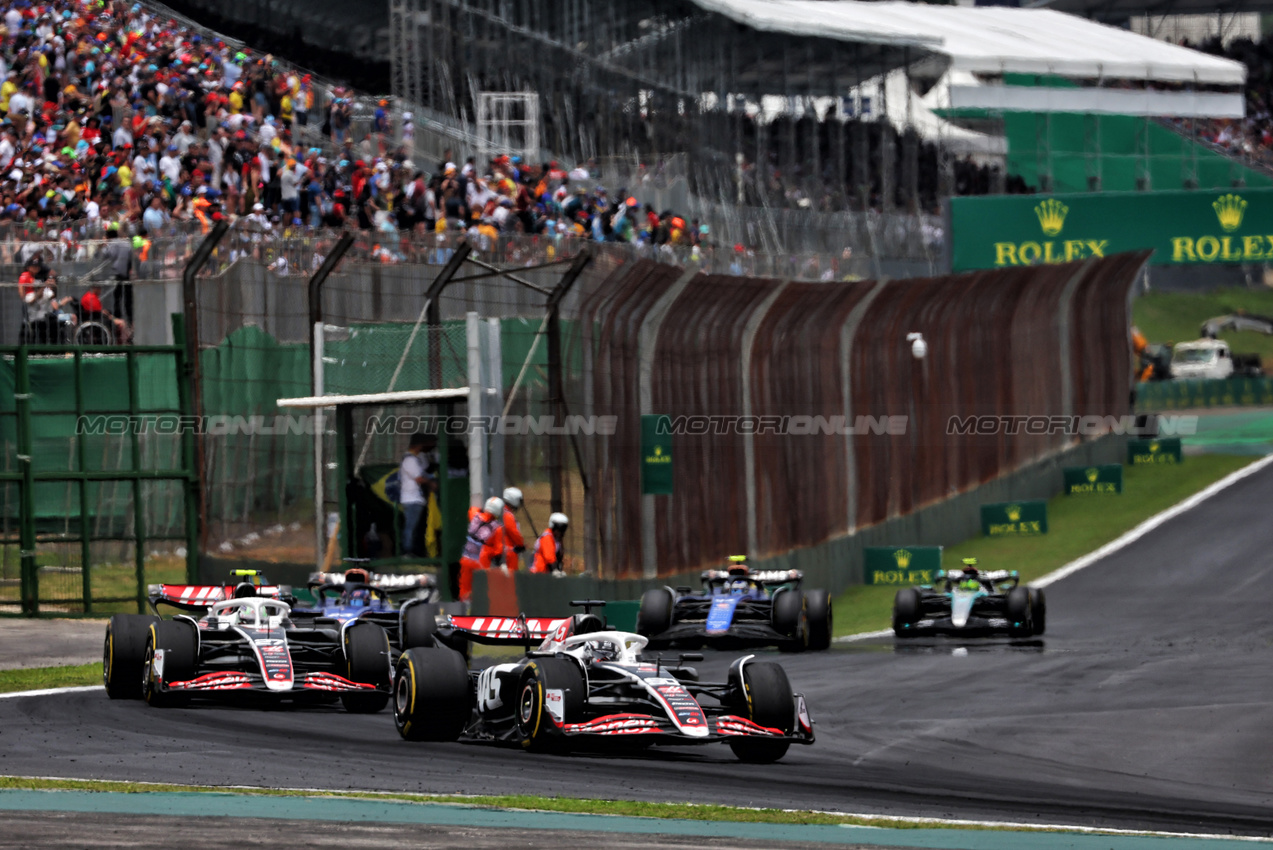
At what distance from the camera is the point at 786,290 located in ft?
69.7

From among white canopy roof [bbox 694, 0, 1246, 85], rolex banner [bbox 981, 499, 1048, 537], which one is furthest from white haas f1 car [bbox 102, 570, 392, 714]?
Result: white canopy roof [bbox 694, 0, 1246, 85]

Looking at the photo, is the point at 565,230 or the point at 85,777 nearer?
the point at 85,777

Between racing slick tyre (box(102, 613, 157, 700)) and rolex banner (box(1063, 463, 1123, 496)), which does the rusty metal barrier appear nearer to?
rolex banner (box(1063, 463, 1123, 496))

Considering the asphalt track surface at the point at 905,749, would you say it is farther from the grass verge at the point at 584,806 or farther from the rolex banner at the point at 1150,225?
the rolex banner at the point at 1150,225

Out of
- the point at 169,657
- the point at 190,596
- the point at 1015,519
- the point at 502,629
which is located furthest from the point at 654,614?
the point at 1015,519

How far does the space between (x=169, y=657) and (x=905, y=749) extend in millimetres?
4668

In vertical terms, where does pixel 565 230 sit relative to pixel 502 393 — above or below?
above

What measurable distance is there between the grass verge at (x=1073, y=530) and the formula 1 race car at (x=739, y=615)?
2441mm

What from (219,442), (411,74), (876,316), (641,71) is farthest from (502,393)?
(641,71)

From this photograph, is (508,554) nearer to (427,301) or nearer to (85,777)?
(427,301)

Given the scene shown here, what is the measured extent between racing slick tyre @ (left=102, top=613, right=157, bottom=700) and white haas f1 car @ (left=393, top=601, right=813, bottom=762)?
2.46m

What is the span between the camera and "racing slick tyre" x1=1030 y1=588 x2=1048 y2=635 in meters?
19.2

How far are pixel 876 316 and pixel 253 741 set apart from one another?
14.0 meters

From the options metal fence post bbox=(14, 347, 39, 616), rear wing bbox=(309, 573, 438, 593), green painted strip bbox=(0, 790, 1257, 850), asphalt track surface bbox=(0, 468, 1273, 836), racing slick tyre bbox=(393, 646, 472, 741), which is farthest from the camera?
metal fence post bbox=(14, 347, 39, 616)
